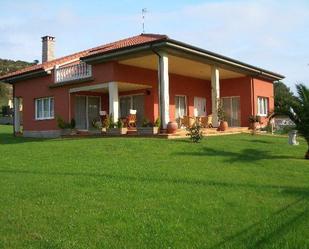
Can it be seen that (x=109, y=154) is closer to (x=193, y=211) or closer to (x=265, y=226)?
(x=193, y=211)

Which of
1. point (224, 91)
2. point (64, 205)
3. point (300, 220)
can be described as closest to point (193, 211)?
point (300, 220)

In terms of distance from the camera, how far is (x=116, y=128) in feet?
61.9

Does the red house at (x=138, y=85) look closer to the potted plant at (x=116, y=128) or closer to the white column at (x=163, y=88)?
the white column at (x=163, y=88)

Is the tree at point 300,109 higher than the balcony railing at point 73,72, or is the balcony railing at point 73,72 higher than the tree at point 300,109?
the balcony railing at point 73,72

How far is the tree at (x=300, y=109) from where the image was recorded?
14258 millimetres

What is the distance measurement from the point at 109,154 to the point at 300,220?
7.57m

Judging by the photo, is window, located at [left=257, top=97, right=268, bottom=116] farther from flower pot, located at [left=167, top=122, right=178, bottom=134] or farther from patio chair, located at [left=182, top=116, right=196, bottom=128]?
flower pot, located at [left=167, top=122, right=178, bottom=134]

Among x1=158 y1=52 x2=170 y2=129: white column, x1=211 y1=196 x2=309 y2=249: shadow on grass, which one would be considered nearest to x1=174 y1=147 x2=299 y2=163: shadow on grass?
x1=158 y1=52 x2=170 y2=129: white column

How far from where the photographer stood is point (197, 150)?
14086 mm

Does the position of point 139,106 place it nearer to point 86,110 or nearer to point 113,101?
point 86,110

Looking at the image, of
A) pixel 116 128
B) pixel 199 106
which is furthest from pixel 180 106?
pixel 116 128

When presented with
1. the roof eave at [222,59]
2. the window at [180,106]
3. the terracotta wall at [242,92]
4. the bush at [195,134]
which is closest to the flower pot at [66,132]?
the window at [180,106]

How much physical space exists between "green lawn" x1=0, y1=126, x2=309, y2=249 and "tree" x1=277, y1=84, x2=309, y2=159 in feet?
4.47

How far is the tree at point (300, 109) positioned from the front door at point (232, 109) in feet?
40.3
